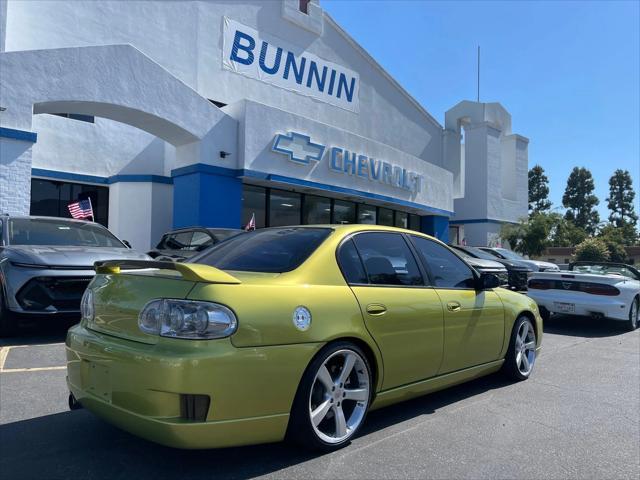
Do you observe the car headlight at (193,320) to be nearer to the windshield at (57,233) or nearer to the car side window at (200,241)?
the windshield at (57,233)

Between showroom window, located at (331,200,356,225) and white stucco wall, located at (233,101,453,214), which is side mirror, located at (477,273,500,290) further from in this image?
showroom window, located at (331,200,356,225)

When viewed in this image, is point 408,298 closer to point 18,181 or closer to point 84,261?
point 84,261

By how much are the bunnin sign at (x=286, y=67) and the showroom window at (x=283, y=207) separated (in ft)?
14.0

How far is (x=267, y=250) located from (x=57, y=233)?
16.2 ft

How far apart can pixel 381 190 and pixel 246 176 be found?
6651 mm

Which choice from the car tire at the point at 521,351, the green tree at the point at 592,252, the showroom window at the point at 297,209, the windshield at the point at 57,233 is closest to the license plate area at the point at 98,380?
the car tire at the point at 521,351

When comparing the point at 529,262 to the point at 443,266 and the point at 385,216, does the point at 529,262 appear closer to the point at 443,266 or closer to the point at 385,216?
the point at 385,216

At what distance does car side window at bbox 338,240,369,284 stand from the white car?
6604 millimetres

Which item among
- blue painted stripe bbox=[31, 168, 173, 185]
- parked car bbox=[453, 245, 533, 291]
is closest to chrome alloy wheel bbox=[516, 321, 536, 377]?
parked car bbox=[453, 245, 533, 291]

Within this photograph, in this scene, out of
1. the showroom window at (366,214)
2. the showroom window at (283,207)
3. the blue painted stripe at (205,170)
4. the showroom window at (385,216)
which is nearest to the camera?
the blue painted stripe at (205,170)

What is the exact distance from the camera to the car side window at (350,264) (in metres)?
3.64

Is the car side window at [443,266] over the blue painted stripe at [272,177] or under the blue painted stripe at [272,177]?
under

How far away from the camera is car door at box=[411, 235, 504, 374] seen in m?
4.30

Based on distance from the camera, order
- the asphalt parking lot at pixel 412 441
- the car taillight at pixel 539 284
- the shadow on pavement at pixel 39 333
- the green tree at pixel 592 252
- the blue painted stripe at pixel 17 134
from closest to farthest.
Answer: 1. the asphalt parking lot at pixel 412 441
2. the shadow on pavement at pixel 39 333
3. the car taillight at pixel 539 284
4. the blue painted stripe at pixel 17 134
5. the green tree at pixel 592 252
